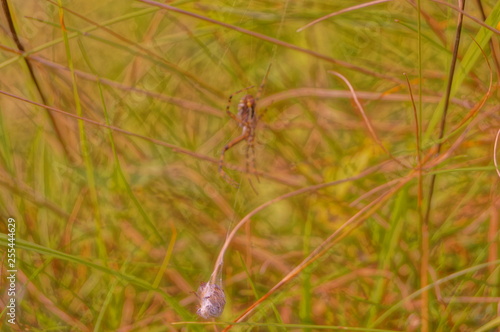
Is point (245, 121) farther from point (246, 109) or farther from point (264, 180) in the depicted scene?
point (264, 180)

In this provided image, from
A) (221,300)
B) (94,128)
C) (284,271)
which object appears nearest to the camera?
(221,300)

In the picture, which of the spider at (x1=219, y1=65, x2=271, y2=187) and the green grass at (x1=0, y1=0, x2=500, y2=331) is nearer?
the green grass at (x1=0, y1=0, x2=500, y2=331)

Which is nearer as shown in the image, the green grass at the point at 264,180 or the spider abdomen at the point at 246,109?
→ the green grass at the point at 264,180

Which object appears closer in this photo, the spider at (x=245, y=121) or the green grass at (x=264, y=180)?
the green grass at (x=264, y=180)

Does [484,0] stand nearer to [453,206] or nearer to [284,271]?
[453,206]

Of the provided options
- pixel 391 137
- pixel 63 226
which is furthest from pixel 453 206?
pixel 63 226

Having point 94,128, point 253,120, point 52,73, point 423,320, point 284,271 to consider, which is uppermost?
point 52,73

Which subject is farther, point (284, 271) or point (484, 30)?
point (284, 271)

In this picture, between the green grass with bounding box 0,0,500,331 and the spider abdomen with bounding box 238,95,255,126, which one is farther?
the spider abdomen with bounding box 238,95,255,126
